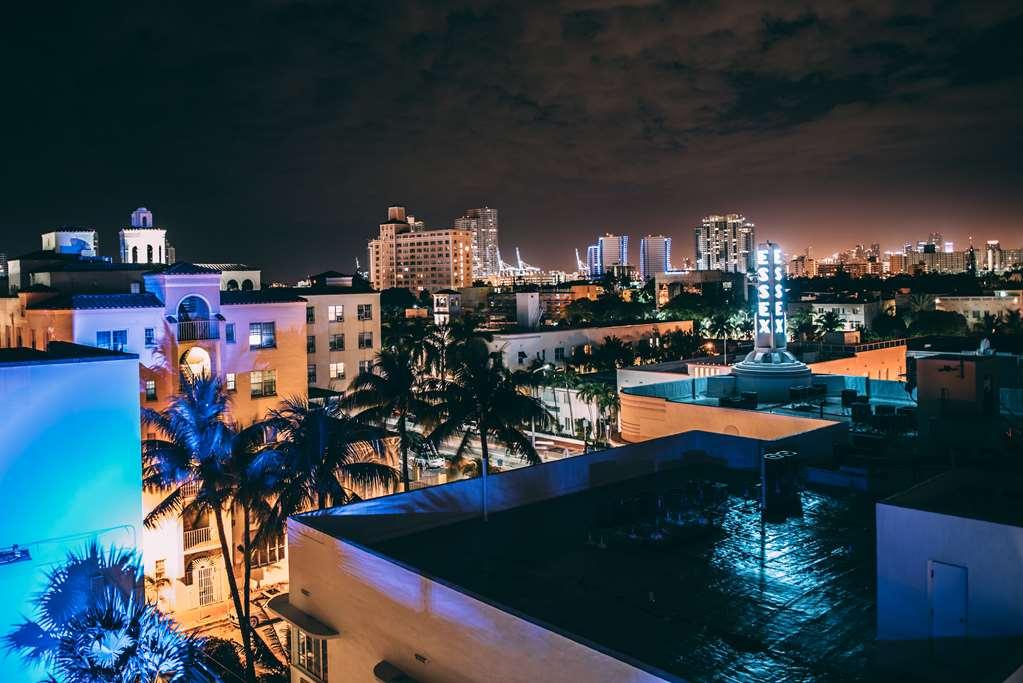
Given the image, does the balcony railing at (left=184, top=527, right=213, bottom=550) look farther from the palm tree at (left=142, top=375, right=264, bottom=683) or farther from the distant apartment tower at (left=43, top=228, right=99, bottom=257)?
the distant apartment tower at (left=43, top=228, right=99, bottom=257)

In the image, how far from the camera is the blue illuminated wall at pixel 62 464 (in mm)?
19094

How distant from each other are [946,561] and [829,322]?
10478cm

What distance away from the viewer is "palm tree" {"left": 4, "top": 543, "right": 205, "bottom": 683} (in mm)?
17281

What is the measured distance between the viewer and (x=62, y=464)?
19.9m

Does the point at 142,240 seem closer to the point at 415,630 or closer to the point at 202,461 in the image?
the point at 202,461

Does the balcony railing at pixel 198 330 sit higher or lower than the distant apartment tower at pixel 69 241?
lower

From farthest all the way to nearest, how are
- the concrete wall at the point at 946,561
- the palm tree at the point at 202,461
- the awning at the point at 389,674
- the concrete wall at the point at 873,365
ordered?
the concrete wall at the point at 873,365 → the palm tree at the point at 202,461 → the awning at the point at 389,674 → the concrete wall at the point at 946,561

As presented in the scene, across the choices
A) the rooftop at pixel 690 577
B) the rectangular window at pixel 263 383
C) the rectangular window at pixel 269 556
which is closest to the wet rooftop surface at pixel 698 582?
the rooftop at pixel 690 577

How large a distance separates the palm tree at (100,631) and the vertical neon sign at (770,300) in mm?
25670

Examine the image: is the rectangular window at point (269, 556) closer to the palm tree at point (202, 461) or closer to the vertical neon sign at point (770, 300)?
the palm tree at point (202, 461)

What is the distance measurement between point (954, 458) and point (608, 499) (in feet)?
26.1

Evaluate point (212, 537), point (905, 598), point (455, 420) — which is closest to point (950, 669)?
point (905, 598)

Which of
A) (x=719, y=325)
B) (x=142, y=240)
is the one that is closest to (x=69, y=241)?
(x=142, y=240)

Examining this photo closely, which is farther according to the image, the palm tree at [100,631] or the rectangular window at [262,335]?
the rectangular window at [262,335]
